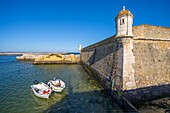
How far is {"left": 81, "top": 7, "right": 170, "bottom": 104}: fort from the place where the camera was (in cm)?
934

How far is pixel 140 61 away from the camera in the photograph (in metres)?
10.3

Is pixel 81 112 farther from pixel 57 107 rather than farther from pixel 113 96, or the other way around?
pixel 113 96

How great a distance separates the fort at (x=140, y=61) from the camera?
9.34 metres

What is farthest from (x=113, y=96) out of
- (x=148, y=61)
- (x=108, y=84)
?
(x=148, y=61)

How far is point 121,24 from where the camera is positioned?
984cm

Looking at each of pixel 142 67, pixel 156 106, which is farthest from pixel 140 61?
pixel 156 106

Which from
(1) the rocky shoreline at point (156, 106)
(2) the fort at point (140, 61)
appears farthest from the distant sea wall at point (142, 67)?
(1) the rocky shoreline at point (156, 106)

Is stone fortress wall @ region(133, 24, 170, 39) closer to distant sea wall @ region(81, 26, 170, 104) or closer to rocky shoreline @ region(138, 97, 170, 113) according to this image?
distant sea wall @ region(81, 26, 170, 104)

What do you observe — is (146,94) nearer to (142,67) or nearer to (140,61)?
(142,67)

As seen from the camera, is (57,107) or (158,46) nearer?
(57,107)

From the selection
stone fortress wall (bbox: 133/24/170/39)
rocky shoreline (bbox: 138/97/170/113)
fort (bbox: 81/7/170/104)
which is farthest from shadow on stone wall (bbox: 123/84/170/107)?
stone fortress wall (bbox: 133/24/170/39)

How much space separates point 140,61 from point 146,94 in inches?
106

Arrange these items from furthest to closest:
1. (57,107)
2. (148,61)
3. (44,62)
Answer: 1. (44,62)
2. (148,61)
3. (57,107)

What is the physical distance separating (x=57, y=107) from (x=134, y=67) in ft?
22.5
